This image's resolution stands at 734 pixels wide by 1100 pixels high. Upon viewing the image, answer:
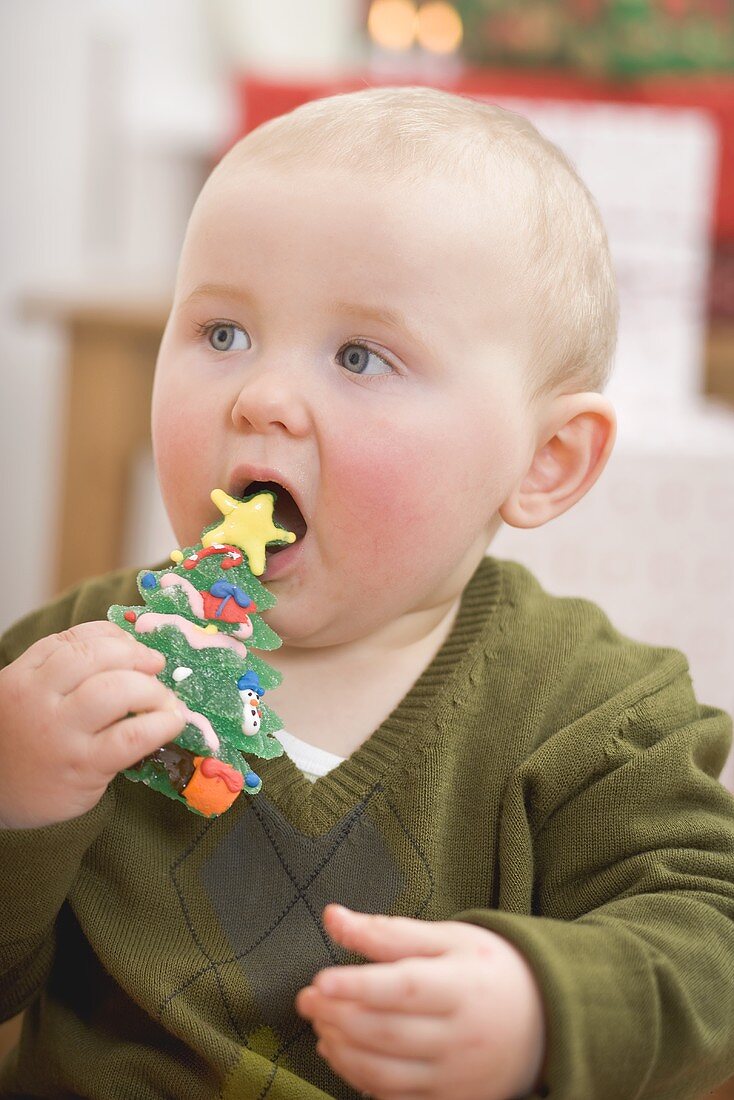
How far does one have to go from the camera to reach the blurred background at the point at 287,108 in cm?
174

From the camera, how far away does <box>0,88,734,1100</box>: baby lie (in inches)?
29.6

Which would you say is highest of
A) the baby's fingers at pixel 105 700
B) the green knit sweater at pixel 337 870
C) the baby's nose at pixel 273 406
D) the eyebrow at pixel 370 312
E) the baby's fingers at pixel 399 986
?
the eyebrow at pixel 370 312

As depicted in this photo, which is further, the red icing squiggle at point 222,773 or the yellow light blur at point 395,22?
the yellow light blur at point 395,22

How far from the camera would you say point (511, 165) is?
2.72 feet

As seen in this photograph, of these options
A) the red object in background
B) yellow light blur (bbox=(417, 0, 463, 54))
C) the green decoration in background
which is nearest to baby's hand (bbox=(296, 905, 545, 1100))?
the red object in background

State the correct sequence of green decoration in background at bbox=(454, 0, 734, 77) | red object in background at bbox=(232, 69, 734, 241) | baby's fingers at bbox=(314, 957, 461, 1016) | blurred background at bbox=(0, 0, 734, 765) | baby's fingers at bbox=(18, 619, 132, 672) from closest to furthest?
baby's fingers at bbox=(314, 957, 461, 1016) → baby's fingers at bbox=(18, 619, 132, 672) → blurred background at bbox=(0, 0, 734, 765) → red object in background at bbox=(232, 69, 734, 241) → green decoration in background at bbox=(454, 0, 734, 77)

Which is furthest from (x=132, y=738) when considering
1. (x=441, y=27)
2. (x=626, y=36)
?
(x=441, y=27)

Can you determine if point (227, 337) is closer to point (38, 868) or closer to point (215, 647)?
point (215, 647)

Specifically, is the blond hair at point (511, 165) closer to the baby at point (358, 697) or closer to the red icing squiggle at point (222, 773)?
Answer: the baby at point (358, 697)

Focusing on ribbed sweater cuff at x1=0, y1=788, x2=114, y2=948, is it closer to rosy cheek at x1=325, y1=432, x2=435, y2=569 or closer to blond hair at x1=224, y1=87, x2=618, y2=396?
rosy cheek at x1=325, y1=432, x2=435, y2=569

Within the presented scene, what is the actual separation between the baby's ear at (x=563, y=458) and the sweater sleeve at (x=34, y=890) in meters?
0.34

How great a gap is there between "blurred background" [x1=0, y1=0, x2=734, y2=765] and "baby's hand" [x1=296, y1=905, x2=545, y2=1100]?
1.05m

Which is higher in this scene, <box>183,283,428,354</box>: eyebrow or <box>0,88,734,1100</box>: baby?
<box>183,283,428,354</box>: eyebrow

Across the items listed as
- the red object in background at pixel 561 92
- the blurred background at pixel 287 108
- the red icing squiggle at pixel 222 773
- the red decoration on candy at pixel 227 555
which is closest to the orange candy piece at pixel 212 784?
the red icing squiggle at pixel 222 773
